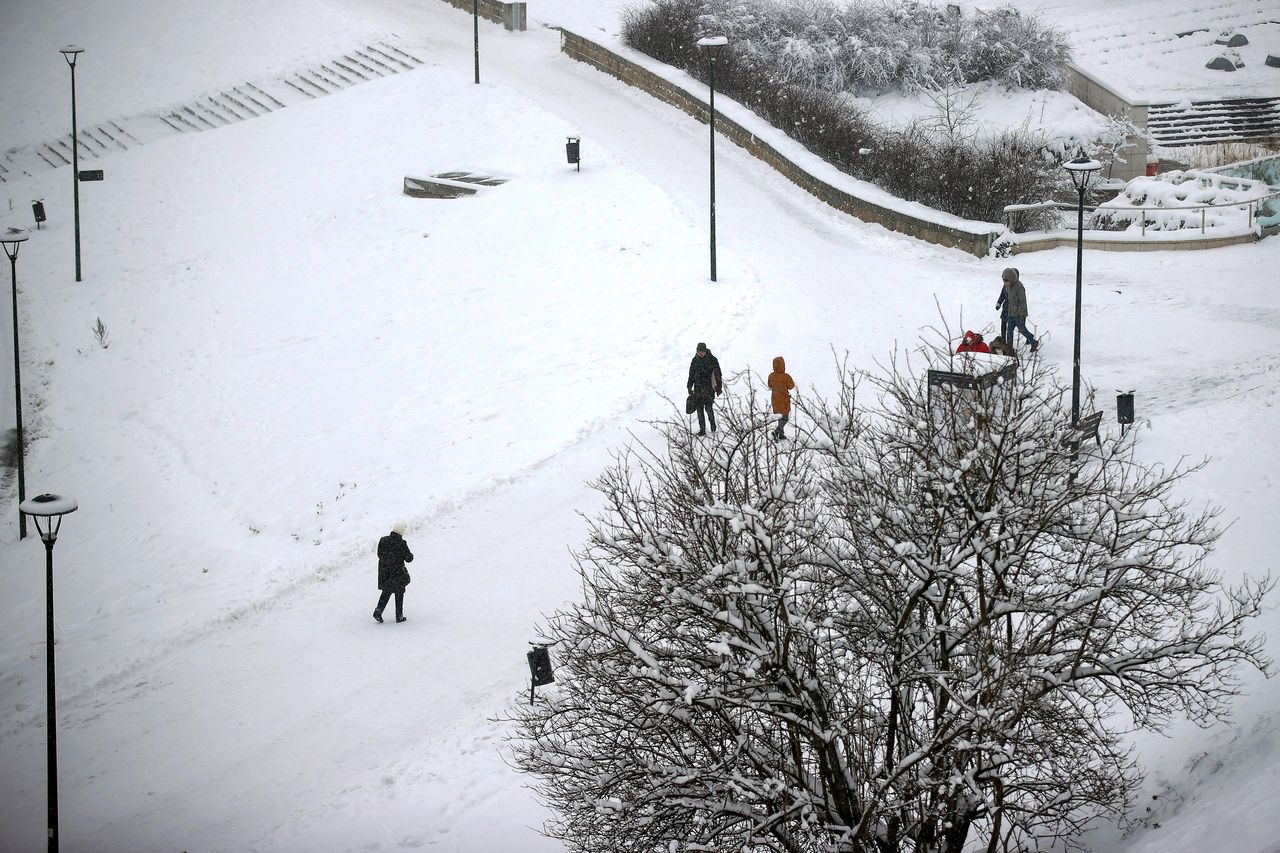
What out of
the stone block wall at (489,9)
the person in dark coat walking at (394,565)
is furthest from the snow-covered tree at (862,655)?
the stone block wall at (489,9)

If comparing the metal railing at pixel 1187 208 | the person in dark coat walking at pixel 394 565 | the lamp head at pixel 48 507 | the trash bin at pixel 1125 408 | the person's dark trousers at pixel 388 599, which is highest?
the metal railing at pixel 1187 208

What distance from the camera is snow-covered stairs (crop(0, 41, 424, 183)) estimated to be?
39.0m

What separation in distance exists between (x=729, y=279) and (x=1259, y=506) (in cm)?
1087

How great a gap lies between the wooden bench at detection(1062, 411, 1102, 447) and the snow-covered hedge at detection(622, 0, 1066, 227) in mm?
14664

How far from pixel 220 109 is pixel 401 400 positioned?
22936 millimetres

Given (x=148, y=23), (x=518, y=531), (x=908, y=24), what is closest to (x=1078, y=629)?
(x=518, y=531)

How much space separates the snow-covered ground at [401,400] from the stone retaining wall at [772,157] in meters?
0.38

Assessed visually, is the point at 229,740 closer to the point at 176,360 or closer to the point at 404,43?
the point at 176,360

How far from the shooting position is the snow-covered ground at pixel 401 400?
474 inches

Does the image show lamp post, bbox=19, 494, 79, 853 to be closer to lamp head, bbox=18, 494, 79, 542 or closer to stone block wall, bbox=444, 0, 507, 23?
lamp head, bbox=18, 494, 79, 542

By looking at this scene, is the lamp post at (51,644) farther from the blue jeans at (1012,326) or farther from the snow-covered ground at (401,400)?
the blue jeans at (1012,326)

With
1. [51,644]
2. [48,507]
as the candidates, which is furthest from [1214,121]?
[51,644]

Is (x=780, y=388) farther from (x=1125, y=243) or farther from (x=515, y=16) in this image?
(x=515, y=16)

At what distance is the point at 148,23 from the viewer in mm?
47438
